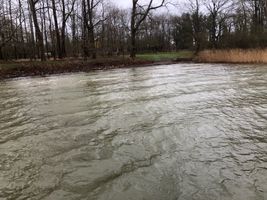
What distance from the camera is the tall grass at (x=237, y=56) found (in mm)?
24781

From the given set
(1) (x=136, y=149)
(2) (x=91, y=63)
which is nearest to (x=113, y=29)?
(2) (x=91, y=63)

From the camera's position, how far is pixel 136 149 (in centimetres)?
611

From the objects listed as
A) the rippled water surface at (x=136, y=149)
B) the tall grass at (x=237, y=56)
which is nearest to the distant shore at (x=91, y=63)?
the tall grass at (x=237, y=56)

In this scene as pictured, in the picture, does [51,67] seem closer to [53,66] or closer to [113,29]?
[53,66]

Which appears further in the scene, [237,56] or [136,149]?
[237,56]

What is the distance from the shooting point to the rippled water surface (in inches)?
181

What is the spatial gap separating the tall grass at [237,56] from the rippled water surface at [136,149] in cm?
1466

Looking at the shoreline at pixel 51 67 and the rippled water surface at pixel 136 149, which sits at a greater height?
the shoreline at pixel 51 67

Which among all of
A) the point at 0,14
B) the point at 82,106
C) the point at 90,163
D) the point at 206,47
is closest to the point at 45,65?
the point at 0,14

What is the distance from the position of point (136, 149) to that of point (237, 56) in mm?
22430

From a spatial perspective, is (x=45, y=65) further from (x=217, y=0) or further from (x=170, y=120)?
(x=217, y=0)

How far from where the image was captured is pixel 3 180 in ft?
16.3

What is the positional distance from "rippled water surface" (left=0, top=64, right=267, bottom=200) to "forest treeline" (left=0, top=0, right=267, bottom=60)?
21.5m

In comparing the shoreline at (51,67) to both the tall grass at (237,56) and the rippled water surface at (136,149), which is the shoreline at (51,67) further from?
the rippled water surface at (136,149)
